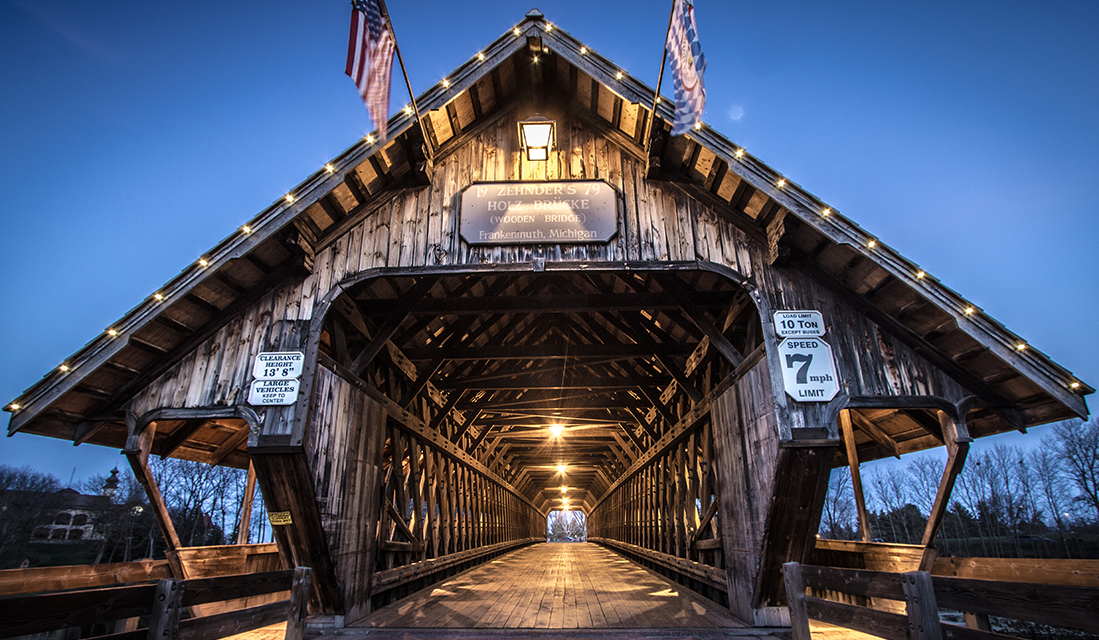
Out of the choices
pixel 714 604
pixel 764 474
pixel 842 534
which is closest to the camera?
pixel 764 474

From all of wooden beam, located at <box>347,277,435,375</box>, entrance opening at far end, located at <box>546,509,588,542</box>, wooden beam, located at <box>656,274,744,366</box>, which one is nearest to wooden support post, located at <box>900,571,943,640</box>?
wooden beam, located at <box>656,274,744,366</box>

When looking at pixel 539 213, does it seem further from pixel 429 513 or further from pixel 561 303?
pixel 429 513

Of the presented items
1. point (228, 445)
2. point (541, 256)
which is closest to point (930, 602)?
point (541, 256)

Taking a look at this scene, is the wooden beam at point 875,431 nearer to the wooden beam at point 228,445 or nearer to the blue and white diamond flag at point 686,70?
the blue and white diamond flag at point 686,70

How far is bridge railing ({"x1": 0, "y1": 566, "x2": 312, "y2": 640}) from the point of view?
2.90m

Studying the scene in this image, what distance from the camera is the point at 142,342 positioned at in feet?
21.0

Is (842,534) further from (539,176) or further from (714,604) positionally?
(539,176)

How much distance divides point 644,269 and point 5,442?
20874 cm

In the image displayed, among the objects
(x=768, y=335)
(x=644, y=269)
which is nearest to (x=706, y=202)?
(x=644, y=269)

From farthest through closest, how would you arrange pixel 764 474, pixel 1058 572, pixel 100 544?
pixel 100 544 < pixel 764 474 < pixel 1058 572

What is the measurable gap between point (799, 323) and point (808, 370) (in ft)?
1.97

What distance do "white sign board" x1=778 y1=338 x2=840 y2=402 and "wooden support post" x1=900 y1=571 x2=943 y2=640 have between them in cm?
256

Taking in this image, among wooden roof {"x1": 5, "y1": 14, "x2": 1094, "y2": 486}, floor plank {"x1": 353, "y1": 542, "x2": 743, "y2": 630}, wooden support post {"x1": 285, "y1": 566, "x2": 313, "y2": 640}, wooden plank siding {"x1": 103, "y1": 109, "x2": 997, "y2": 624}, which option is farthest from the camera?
floor plank {"x1": 353, "y1": 542, "x2": 743, "y2": 630}

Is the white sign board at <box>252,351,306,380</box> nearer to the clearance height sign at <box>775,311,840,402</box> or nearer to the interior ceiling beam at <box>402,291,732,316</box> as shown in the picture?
the interior ceiling beam at <box>402,291,732,316</box>
